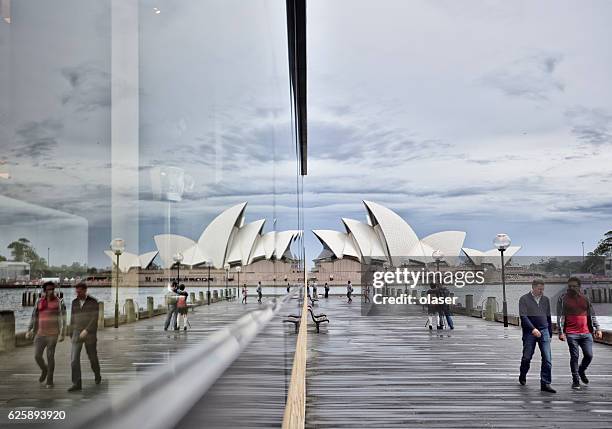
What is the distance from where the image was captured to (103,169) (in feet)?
0.62

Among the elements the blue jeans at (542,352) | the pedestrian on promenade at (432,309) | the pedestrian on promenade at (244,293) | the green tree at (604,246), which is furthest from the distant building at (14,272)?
the green tree at (604,246)

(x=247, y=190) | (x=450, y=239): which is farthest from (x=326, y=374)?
(x=450, y=239)

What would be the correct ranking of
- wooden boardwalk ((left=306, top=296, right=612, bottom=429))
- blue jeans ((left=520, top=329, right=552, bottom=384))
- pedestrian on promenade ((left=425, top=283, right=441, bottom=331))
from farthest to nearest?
pedestrian on promenade ((left=425, top=283, right=441, bottom=331))
blue jeans ((left=520, top=329, right=552, bottom=384))
wooden boardwalk ((left=306, top=296, right=612, bottom=429))

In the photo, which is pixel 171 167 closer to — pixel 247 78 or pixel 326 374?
pixel 247 78

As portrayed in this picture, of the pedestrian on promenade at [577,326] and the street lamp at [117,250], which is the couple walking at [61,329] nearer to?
the street lamp at [117,250]

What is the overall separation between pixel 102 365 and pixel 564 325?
5.88 m

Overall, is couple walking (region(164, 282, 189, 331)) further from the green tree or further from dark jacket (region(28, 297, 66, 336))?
the green tree

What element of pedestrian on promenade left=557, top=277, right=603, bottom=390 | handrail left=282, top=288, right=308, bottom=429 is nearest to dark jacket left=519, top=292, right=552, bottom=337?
pedestrian on promenade left=557, top=277, right=603, bottom=390

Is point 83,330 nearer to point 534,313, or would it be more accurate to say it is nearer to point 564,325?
point 534,313

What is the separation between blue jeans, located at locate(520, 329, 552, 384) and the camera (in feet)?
16.6

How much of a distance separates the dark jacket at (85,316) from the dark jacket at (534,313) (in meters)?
5.31

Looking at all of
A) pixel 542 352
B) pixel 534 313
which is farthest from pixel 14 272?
pixel 534 313

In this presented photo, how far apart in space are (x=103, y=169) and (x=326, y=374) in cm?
580

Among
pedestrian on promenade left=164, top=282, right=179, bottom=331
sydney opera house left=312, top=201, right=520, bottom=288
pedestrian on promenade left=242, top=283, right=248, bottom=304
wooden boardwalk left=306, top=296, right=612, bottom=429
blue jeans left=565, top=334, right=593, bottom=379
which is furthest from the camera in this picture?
sydney opera house left=312, top=201, right=520, bottom=288
